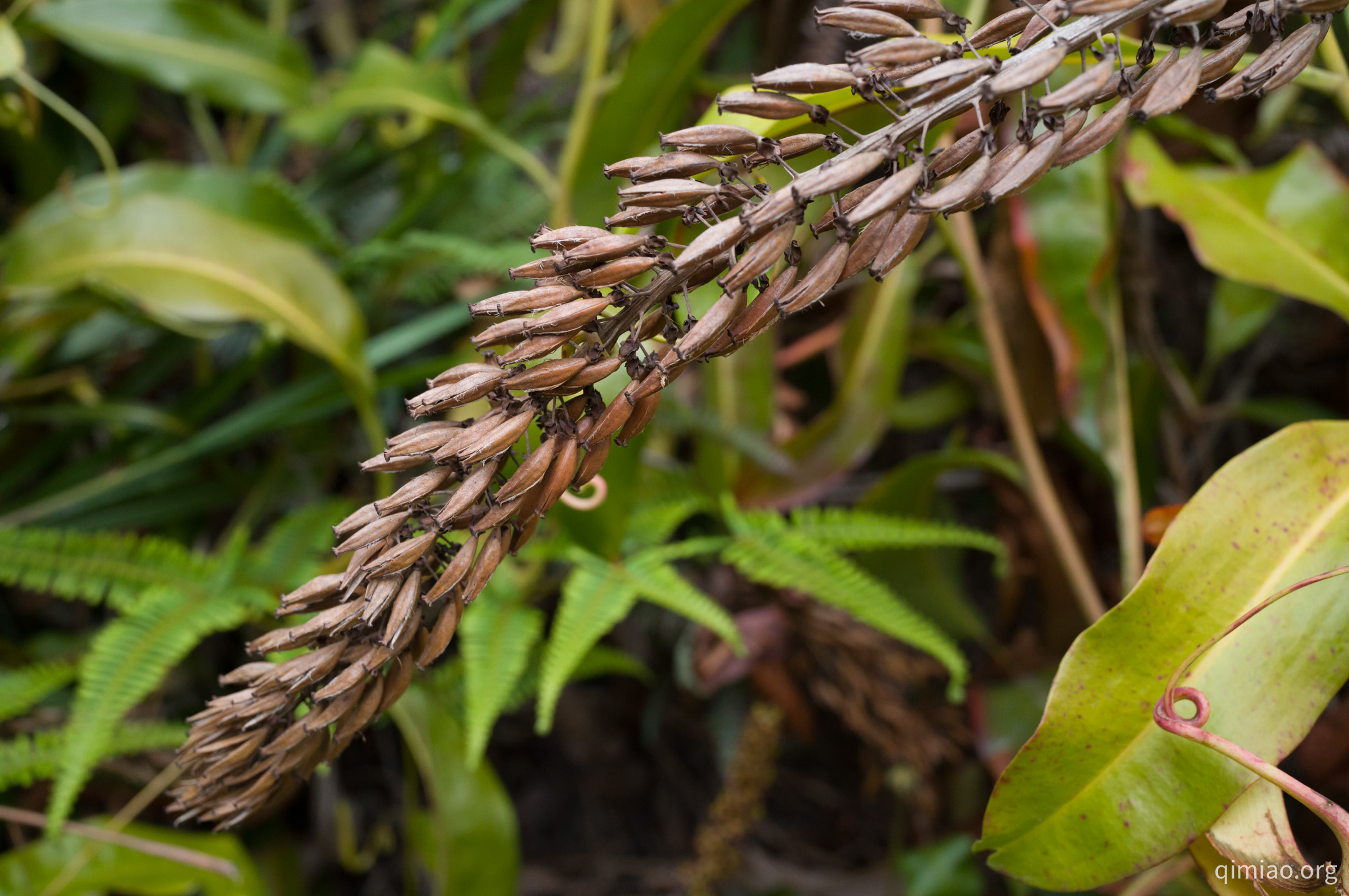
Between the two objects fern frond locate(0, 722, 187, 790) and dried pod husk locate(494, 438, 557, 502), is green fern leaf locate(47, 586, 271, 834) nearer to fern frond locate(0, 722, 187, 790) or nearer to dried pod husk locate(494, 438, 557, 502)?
fern frond locate(0, 722, 187, 790)

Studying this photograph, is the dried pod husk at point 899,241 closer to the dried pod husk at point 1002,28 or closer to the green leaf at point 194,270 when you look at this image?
the dried pod husk at point 1002,28

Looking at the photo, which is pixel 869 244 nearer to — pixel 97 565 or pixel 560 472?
pixel 560 472

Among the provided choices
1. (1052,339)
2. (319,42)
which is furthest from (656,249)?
(319,42)

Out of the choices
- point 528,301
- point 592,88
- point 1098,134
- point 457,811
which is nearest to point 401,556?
point 528,301

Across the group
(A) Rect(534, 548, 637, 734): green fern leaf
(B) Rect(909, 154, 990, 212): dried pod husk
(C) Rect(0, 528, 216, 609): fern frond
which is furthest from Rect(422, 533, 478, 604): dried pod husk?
(C) Rect(0, 528, 216, 609): fern frond

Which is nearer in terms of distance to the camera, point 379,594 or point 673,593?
point 379,594
